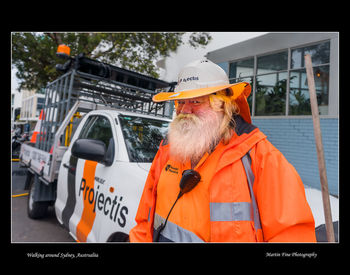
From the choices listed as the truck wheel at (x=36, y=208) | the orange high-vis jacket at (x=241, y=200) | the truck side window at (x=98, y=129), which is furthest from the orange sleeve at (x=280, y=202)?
the truck wheel at (x=36, y=208)

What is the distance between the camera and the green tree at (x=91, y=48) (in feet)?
22.6

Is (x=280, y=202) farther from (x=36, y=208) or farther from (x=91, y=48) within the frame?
(x=91, y=48)

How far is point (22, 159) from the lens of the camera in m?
4.92

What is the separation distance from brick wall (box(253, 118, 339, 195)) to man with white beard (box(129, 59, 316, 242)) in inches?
162

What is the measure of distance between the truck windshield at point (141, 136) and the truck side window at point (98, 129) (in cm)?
23

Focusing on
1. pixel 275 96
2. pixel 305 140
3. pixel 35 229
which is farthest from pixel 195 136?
pixel 305 140

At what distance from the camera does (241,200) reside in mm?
1072

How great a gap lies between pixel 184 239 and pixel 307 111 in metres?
5.25

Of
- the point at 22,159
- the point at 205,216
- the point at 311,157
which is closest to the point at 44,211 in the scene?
the point at 22,159

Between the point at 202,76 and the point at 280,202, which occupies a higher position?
the point at 202,76

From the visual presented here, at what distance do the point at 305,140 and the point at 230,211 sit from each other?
5202 mm

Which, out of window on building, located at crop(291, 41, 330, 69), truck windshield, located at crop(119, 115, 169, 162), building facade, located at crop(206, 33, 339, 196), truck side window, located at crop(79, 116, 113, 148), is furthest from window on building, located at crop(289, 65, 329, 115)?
truck side window, located at crop(79, 116, 113, 148)

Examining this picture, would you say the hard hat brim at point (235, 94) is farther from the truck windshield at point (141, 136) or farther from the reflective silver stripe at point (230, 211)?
the truck windshield at point (141, 136)
